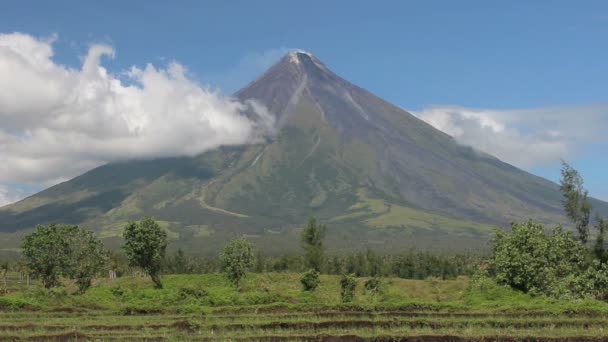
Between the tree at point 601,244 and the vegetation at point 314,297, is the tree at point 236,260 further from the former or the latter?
the tree at point 601,244

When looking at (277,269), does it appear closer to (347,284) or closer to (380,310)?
(347,284)

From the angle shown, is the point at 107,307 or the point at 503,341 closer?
the point at 503,341

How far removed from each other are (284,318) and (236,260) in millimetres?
33728

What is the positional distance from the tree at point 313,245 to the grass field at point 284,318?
41667mm

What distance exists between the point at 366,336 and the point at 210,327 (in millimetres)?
7783

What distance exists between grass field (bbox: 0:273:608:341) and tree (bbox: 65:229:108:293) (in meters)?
17.5

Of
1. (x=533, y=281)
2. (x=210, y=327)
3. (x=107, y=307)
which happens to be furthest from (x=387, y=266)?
(x=210, y=327)

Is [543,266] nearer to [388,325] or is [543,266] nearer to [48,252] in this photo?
[388,325]

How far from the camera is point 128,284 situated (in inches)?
2694

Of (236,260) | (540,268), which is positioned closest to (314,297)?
(540,268)

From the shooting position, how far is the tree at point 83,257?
63594 millimetres

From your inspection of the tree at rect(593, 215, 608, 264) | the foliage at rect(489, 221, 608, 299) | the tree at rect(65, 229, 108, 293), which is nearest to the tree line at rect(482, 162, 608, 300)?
the foliage at rect(489, 221, 608, 299)

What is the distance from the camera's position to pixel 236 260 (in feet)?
211

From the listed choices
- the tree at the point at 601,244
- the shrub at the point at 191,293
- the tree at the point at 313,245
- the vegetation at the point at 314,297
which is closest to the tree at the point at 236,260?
the vegetation at the point at 314,297
